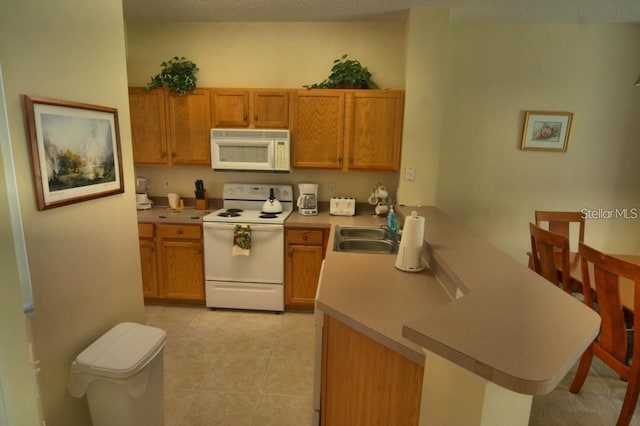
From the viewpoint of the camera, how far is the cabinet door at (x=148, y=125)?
10.9 feet

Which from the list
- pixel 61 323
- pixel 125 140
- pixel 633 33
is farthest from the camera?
pixel 633 33

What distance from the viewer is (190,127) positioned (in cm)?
335

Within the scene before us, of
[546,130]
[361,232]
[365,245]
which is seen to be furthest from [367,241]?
[546,130]

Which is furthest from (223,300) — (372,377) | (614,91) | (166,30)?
(614,91)

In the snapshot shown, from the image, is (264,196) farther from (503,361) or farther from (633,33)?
(633,33)

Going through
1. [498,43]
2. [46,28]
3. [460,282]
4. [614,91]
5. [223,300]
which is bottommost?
[223,300]

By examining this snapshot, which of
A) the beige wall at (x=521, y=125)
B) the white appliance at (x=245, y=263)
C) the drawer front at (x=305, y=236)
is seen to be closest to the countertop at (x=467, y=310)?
the drawer front at (x=305, y=236)

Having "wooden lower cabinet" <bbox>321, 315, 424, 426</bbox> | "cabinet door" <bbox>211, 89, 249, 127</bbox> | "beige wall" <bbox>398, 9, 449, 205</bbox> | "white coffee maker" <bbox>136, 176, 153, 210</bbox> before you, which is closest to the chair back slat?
"wooden lower cabinet" <bbox>321, 315, 424, 426</bbox>

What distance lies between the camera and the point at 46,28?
1394mm

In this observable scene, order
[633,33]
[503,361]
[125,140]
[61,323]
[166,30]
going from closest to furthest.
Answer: [503,361] < [61,323] < [125,140] < [633,33] < [166,30]

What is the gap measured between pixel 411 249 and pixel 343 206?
160 cm

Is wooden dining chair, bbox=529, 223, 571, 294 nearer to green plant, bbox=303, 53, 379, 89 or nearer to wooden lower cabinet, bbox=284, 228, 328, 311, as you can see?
wooden lower cabinet, bbox=284, 228, 328, 311

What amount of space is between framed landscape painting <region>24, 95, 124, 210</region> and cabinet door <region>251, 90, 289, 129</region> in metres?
1.62

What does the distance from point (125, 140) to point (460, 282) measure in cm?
183
